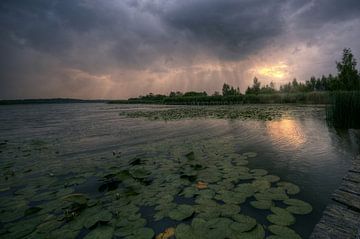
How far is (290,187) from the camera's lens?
3527mm

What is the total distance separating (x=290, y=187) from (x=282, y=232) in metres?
1.46

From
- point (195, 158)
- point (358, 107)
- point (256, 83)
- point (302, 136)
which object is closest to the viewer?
point (195, 158)

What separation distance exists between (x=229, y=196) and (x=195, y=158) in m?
2.43

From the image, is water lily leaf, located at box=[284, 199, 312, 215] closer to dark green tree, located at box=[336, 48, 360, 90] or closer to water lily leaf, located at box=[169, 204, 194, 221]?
water lily leaf, located at box=[169, 204, 194, 221]

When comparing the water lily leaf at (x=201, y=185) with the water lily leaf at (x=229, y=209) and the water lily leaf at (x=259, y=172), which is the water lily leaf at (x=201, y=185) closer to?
the water lily leaf at (x=229, y=209)

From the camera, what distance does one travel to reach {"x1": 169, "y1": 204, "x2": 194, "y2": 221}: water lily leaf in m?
2.71

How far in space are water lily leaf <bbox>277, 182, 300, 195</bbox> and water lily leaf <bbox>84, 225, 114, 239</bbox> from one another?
116 inches

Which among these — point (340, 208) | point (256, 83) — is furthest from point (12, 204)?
point (256, 83)

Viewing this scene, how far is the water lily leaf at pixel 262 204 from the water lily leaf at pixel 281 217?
15cm

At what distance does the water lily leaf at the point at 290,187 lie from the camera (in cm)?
337

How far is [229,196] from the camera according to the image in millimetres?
3260

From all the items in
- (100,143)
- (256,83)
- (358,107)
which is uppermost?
(256,83)

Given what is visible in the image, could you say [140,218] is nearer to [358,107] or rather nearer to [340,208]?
[340,208]

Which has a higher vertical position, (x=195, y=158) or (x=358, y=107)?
(x=358, y=107)
